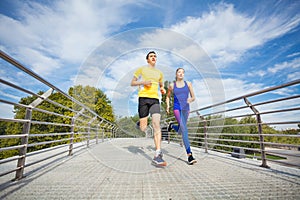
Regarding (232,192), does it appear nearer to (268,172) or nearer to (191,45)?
(268,172)

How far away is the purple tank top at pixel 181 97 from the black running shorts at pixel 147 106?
0.43m

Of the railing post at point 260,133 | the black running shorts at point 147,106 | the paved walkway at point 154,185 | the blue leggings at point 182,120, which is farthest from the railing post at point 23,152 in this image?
the railing post at point 260,133

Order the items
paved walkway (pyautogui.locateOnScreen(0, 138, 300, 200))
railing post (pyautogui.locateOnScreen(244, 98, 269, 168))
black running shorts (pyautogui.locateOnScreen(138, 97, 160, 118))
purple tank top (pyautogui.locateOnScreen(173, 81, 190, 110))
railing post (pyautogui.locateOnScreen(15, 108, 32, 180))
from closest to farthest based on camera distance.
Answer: paved walkway (pyautogui.locateOnScreen(0, 138, 300, 200)), railing post (pyautogui.locateOnScreen(15, 108, 32, 180)), railing post (pyautogui.locateOnScreen(244, 98, 269, 168)), black running shorts (pyautogui.locateOnScreen(138, 97, 160, 118)), purple tank top (pyautogui.locateOnScreen(173, 81, 190, 110))

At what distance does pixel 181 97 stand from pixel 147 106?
631mm

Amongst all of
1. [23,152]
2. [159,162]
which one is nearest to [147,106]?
[159,162]

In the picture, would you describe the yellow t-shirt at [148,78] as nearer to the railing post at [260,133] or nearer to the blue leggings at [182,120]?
the blue leggings at [182,120]

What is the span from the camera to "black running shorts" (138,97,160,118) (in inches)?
102

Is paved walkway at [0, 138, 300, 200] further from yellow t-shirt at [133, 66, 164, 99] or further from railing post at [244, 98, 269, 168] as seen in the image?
yellow t-shirt at [133, 66, 164, 99]

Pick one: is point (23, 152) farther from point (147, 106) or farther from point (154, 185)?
point (147, 106)

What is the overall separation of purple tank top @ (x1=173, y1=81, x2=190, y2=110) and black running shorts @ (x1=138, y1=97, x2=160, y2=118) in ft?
1.43

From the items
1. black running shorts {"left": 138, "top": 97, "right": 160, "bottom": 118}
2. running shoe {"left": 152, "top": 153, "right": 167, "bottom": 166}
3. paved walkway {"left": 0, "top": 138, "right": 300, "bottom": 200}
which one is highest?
black running shorts {"left": 138, "top": 97, "right": 160, "bottom": 118}

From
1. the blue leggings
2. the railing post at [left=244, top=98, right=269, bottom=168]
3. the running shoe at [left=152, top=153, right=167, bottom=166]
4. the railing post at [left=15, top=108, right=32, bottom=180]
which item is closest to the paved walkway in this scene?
the railing post at [left=15, top=108, right=32, bottom=180]

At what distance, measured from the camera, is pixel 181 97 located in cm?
286

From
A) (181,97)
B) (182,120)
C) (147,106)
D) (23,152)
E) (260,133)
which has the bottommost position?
(23,152)
